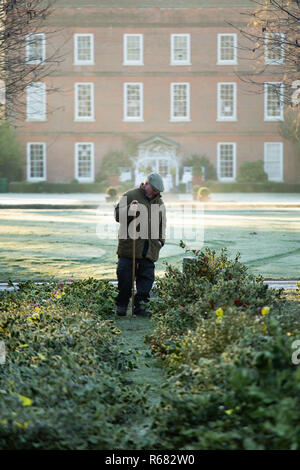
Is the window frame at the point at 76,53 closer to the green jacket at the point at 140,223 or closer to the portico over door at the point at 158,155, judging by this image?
the portico over door at the point at 158,155

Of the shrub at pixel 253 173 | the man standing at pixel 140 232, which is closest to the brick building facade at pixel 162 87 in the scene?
the shrub at pixel 253 173

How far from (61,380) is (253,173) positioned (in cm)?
3728

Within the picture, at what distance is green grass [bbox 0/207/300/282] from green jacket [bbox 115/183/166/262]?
3.81 feet

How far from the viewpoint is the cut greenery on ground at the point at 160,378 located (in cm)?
359

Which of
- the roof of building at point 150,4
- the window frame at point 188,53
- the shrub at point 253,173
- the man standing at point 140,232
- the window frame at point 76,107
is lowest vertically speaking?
the man standing at point 140,232

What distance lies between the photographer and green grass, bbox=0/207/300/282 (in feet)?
35.8

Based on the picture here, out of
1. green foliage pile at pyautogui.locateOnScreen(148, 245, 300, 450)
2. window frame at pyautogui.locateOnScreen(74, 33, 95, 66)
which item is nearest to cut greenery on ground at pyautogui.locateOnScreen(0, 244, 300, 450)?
green foliage pile at pyautogui.locateOnScreen(148, 245, 300, 450)

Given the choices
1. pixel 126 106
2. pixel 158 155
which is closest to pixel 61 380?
pixel 158 155

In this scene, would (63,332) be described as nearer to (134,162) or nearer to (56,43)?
(134,162)

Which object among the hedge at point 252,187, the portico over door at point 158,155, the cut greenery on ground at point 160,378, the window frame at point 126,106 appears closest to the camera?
the cut greenery on ground at point 160,378

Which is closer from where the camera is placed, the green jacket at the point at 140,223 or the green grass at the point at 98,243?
the green jacket at the point at 140,223

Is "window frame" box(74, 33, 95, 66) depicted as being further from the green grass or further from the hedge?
the green grass

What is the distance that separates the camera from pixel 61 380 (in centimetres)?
407
